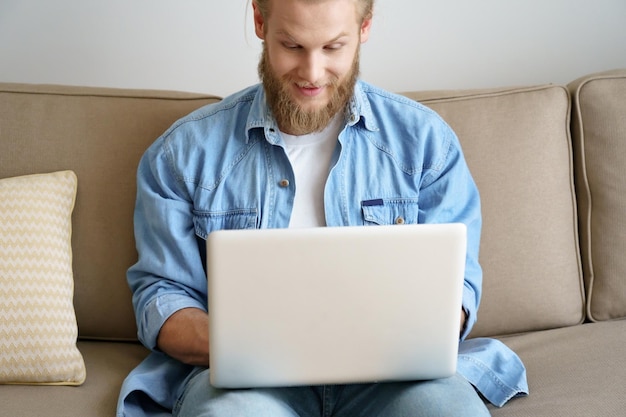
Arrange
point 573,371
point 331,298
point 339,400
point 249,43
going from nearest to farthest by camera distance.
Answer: point 331,298 < point 339,400 < point 573,371 < point 249,43

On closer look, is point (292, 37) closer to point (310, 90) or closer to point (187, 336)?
point (310, 90)

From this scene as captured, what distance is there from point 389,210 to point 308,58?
338mm

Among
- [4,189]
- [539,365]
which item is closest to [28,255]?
[4,189]

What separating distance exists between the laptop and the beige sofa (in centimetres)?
64

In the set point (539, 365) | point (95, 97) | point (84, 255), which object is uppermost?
point (95, 97)

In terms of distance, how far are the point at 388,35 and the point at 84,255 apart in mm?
956

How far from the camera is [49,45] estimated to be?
217cm

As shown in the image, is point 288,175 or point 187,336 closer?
point 187,336

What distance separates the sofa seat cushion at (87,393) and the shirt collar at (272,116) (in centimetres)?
53

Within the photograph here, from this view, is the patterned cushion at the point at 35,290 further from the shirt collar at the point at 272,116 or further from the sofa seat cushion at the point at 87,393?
the shirt collar at the point at 272,116

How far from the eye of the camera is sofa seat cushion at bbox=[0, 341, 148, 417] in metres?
1.48

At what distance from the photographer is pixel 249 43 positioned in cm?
216

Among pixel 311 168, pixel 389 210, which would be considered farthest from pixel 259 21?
pixel 389 210

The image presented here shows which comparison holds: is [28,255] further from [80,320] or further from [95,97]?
[95,97]
